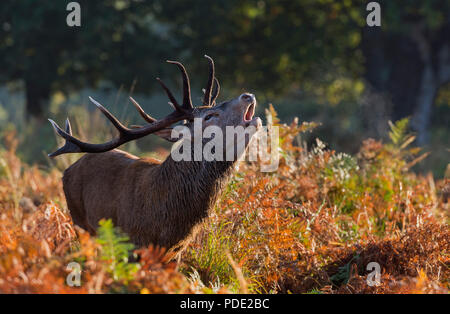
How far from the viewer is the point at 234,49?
18156 millimetres

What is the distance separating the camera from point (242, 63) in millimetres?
18453

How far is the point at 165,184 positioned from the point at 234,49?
14.5 metres

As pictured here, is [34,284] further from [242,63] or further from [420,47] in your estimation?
[420,47]

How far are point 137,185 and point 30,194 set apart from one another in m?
3.32

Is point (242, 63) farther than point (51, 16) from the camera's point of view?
Yes

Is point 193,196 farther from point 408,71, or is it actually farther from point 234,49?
point 408,71

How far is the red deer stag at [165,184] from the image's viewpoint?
409 centimetres

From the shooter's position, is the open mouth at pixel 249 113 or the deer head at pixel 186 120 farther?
the open mouth at pixel 249 113

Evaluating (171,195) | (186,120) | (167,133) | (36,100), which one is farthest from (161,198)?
(36,100)

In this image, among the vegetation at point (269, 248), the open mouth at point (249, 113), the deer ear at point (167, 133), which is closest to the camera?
the vegetation at point (269, 248)

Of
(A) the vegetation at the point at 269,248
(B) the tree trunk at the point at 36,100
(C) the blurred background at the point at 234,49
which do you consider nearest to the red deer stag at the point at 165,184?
(A) the vegetation at the point at 269,248

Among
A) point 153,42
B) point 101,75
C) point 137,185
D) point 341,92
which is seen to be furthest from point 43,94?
point 137,185

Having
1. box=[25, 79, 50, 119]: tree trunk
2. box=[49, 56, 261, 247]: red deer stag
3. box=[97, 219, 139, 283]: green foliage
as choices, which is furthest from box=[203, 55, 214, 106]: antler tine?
box=[25, 79, 50, 119]: tree trunk

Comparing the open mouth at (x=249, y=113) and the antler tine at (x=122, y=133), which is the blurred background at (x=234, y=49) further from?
the open mouth at (x=249, y=113)
